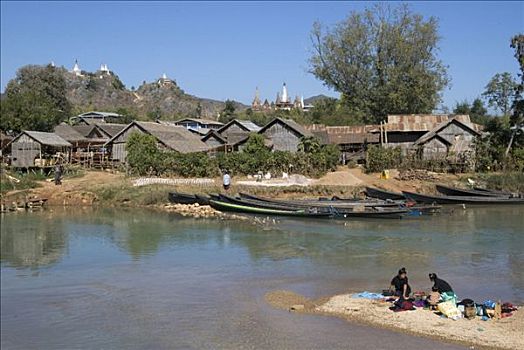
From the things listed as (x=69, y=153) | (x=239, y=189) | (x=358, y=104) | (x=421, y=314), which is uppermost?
(x=358, y=104)

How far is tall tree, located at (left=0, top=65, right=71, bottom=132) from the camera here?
134 feet

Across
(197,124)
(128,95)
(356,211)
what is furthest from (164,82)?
(356,211)

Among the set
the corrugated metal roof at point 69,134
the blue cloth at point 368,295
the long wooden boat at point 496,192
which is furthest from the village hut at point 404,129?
the blue cloth at point 368,295

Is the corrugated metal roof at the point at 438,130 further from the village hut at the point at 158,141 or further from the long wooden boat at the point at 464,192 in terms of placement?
the village hut at the point at 158,141

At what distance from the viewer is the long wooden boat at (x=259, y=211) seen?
2428 cm

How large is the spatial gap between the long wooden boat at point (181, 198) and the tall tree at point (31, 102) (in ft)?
58.4

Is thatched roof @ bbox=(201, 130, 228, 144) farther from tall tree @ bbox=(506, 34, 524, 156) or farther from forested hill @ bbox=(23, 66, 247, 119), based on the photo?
forested hill @ bbox=(23, 66, 247, 119)

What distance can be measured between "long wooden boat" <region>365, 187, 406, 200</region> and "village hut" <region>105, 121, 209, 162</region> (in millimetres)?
11792

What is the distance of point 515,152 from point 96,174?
24.7 meters

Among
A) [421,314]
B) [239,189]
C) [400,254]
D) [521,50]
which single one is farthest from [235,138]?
[421,314]

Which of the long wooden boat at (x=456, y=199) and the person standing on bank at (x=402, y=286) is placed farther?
the long wooden boat at (x=456, y=199)

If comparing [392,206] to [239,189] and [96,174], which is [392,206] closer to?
[239,189]

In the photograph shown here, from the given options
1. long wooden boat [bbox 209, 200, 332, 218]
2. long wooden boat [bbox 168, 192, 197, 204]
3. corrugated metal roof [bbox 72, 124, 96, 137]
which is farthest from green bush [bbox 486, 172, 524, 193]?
corrugated metal roof [bbox 72, 124, 96, 137]

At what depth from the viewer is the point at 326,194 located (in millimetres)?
30625
